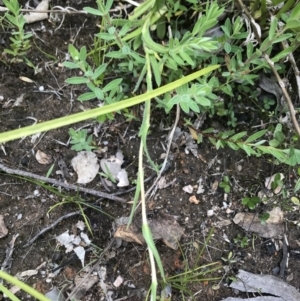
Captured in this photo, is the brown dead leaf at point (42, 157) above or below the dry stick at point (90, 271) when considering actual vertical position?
above

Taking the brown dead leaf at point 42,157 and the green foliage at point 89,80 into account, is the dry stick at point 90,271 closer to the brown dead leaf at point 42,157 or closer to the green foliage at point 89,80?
the brown dead leaf at point 42,157

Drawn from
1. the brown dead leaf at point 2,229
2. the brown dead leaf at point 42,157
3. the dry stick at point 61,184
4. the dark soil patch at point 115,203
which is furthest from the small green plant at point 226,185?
the brown dead leaf at point 2,229

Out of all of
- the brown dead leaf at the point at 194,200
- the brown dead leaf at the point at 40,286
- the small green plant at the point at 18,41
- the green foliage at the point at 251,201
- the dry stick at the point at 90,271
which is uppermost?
the small green plant at the point at 18,41

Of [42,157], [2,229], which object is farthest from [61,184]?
[2,229]

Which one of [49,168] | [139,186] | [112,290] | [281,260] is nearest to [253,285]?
[281,260]

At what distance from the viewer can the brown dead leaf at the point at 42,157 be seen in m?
1.52

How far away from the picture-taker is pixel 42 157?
5.00 ft

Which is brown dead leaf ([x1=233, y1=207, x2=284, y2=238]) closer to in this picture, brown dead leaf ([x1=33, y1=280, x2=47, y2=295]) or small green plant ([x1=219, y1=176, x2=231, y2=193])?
small green plant ([x1=219, y1=176, x2=231, y2=193])

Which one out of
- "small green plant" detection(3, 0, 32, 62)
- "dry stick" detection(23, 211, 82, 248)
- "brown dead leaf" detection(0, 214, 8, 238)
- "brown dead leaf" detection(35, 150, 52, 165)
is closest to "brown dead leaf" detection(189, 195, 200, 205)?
"dry stick" detection(23, 211, 82, 248)

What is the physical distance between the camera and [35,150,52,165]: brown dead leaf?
1521 millimetres

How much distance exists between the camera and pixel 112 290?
1461 millimetres

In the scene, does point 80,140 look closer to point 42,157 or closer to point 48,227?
point 42,157

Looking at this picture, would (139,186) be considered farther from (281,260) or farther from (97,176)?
(281,260)

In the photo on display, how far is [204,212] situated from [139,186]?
1.36 ft
